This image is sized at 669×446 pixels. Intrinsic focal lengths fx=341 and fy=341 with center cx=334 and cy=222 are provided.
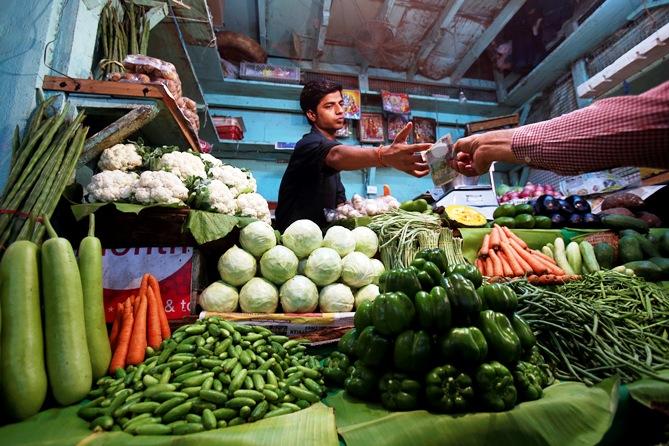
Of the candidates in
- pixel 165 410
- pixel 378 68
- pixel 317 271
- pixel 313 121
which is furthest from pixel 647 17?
pixel 165 410

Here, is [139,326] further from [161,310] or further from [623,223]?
[623,223]

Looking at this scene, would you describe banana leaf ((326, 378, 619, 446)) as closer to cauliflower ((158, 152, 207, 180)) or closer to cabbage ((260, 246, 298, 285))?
cabbage ((260, 246, 298, 285))

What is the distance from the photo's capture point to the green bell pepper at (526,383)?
4.53 feet

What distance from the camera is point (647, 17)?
5160mm

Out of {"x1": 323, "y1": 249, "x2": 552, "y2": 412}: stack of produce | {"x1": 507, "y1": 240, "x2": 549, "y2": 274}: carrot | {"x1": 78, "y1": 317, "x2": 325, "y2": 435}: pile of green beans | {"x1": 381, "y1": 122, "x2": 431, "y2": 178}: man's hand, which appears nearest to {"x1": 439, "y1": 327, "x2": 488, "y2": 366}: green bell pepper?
{"x1": 323, "y1": 249, "x2": 552, "y2": 412}: stack of produce

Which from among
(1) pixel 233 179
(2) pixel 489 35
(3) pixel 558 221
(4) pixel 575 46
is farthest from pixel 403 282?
(4) pixel 575 46

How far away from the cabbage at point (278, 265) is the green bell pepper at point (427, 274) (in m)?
0.83

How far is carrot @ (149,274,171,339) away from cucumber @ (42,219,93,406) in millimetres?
413

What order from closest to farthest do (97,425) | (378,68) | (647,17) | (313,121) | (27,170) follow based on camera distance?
(97,425), (27,170), (313,121), (647,17), (378,68)

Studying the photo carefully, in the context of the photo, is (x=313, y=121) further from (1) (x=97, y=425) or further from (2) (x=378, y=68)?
(2) (x=378, y=68)

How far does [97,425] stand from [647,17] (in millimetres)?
7828

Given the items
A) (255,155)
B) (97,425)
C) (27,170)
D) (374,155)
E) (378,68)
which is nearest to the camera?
(97,425)

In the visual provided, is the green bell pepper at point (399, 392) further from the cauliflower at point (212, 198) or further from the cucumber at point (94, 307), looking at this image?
the cauliflower at point (212, 198)

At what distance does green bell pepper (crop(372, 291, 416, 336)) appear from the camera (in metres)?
1.41
